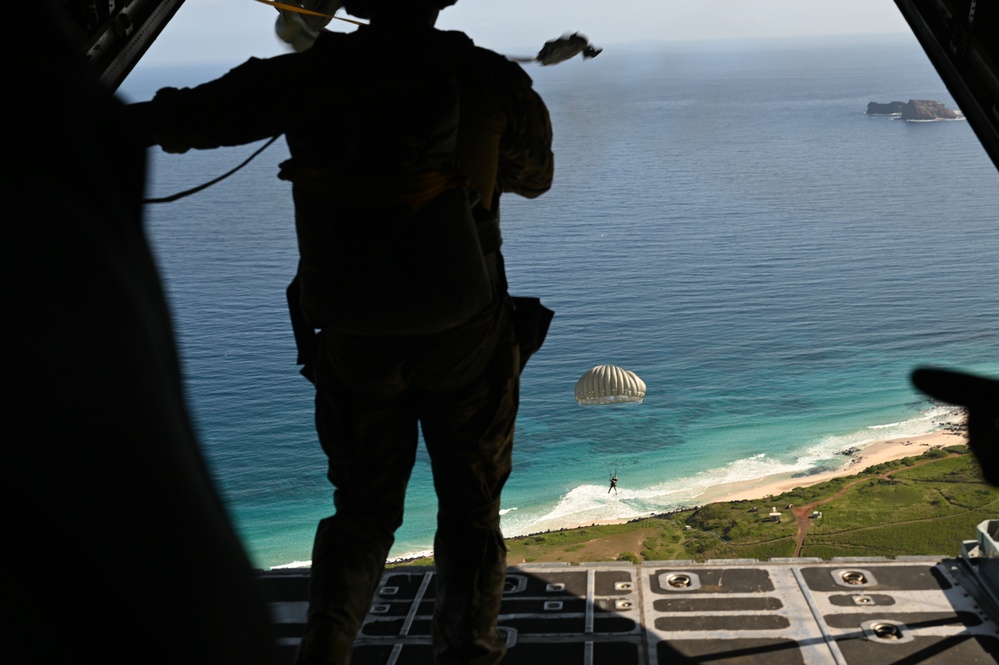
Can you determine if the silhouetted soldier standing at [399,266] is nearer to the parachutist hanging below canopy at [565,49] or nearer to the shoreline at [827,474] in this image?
the parachutist hanging below canopy at [565,49]

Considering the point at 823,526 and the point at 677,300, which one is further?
the point at 677,300

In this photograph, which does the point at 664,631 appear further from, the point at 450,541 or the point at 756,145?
the point at 756,145

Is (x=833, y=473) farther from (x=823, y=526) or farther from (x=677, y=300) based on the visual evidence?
(x=677, y=300)

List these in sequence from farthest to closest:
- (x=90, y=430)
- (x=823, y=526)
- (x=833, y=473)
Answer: (x=833, y=473), (x=823, y=526), (x=90, y=430)

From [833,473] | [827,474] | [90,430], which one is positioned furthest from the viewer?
[827,474]

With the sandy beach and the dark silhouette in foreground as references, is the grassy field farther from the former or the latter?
the dark silhouette in foreground

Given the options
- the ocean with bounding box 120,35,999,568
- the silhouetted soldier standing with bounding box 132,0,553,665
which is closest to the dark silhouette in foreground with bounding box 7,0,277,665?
the silhouetted soldier standing with bounding box 132,0,553,665

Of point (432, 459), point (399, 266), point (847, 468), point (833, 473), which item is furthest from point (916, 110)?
point (399, 266)

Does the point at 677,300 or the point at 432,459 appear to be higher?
the point at 432,459
